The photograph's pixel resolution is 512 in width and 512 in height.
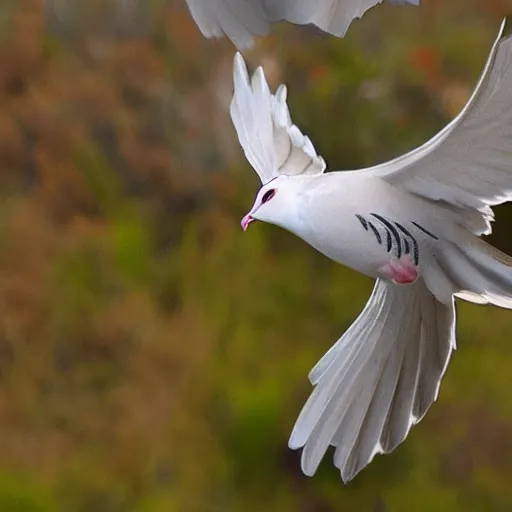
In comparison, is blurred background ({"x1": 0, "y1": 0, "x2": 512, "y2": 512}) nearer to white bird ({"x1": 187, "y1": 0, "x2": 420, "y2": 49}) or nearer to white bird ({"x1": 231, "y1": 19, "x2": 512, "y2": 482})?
white bird ({"x1": 231, "y1": 19, "x2": 512, "y2": 482})

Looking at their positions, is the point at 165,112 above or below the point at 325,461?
above

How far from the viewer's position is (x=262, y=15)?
0.65 feet

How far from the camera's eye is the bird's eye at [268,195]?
9.8 inches

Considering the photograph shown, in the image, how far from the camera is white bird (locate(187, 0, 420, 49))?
0.19m

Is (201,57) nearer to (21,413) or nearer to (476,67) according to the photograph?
(476,67)

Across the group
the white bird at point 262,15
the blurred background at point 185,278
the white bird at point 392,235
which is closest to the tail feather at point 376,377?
the white bird at point 392,235

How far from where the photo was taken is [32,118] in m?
0.65

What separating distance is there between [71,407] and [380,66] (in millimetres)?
399

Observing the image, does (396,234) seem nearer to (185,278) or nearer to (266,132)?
(266,132)

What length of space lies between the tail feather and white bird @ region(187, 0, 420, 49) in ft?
0.38

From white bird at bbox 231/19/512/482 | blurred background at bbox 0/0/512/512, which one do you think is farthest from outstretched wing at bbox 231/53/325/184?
blurred background at bbox 0/0/512/512

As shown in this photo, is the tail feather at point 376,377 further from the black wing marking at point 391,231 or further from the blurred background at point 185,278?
the blurred background at point 185,278

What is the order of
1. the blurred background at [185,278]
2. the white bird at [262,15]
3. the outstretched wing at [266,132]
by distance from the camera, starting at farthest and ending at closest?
the blurred background at [185,278] < the outstretched wing at [266,132] < the white bird at [262,15]

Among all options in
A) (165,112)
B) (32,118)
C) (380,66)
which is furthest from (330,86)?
(32,118)
